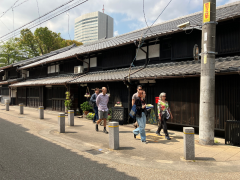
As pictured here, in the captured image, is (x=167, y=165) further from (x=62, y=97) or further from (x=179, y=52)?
(x=62, y=97)

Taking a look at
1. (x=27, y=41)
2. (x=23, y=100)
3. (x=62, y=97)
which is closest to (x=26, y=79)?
(x=23, y=100)

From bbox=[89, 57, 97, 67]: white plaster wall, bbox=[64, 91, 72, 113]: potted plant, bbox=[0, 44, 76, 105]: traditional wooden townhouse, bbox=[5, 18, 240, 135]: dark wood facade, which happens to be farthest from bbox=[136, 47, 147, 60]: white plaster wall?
bbox=[0, 44, 76, 105]: traditional wooden townhouse

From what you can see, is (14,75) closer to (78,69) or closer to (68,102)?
(78,69)

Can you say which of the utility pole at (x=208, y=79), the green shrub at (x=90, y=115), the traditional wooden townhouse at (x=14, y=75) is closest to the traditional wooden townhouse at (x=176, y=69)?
the utility pole at (x=208, y=79)

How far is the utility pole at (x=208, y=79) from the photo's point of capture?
19.1 ft

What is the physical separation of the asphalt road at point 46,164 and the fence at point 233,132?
4121 mm

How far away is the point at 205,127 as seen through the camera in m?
5.83

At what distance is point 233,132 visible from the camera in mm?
5848

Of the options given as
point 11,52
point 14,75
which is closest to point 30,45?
point 11,52

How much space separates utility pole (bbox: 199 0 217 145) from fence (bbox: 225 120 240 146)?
58 cm

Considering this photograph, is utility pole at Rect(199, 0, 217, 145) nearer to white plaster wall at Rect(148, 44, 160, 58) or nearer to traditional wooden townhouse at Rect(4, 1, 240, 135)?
traditional wooden townhouse at Rect(4, 1, 240, 135)

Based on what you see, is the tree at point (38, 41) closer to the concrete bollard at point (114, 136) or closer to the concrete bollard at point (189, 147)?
the concrete bollard at point (114, 136)

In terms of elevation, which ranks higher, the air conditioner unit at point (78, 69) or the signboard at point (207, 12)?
the signboard at point (207, 12)

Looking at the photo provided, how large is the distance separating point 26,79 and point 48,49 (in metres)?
14.2
